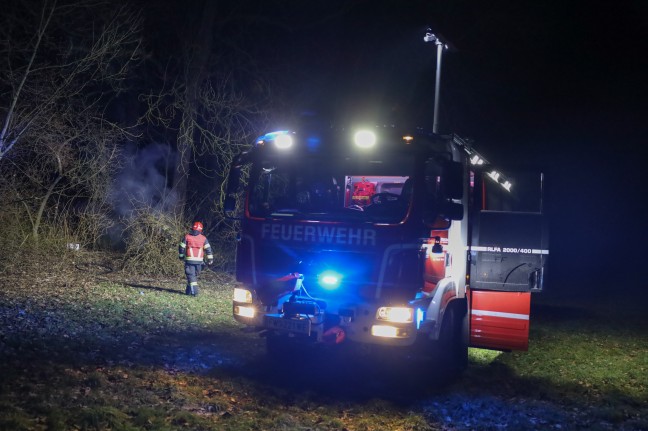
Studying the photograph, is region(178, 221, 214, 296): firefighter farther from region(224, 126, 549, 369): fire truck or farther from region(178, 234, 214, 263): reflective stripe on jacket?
region(224, 126, 549, 369): fire truck

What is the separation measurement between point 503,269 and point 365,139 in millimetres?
3010

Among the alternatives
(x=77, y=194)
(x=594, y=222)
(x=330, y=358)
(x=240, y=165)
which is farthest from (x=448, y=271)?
(x=594, y=222)

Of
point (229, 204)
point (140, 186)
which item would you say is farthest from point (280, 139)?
point (140, 186)

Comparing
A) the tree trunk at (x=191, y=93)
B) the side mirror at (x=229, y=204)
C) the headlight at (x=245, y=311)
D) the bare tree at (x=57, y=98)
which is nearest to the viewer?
the headlight at (x=245, y=311)

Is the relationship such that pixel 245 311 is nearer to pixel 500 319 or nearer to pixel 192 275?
pixel 500 319

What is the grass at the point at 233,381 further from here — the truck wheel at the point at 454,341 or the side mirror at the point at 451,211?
the side mirror at the point at 451,211

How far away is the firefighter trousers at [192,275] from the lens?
12.6m

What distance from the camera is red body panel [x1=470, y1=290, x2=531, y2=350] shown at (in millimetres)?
8562

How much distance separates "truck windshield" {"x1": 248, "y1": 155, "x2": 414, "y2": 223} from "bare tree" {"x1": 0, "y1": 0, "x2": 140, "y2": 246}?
6484 millimetres

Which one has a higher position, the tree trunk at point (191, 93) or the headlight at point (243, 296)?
the tree trunk at point (191, 93)

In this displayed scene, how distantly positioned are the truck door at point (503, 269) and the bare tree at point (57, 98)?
323 inches

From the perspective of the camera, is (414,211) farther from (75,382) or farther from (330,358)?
(75,382)

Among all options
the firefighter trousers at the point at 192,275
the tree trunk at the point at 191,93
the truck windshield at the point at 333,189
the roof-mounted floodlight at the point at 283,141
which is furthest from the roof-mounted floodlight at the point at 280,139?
the tree trunk at the point at 191,93

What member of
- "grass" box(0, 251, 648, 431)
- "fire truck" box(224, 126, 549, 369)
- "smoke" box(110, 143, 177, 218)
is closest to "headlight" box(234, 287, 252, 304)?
"fire truck" box(224, 126, 549, 369)
